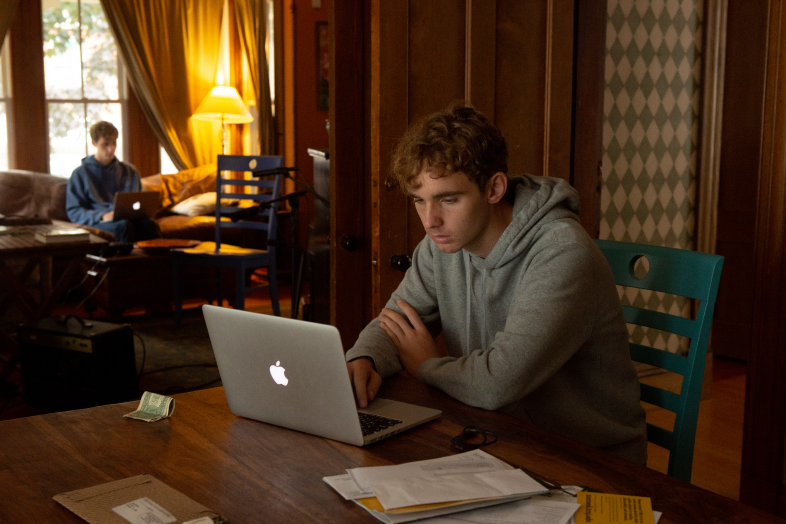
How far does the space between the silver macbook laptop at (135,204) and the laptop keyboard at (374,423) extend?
14.5 feet

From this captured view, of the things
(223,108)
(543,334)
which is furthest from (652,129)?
(223,108)

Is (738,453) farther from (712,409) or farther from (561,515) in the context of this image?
(561,515)

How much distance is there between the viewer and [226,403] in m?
1.48

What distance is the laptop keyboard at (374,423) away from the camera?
127 cm

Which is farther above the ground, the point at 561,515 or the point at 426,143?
the point at 426,143

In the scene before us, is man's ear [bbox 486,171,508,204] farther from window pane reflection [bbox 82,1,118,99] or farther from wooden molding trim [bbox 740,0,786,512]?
window pane reflection [bbox 82,1,118,99]

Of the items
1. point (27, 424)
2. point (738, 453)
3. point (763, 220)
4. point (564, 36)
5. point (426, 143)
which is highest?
point (564, 36)

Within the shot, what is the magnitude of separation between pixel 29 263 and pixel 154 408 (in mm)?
3171

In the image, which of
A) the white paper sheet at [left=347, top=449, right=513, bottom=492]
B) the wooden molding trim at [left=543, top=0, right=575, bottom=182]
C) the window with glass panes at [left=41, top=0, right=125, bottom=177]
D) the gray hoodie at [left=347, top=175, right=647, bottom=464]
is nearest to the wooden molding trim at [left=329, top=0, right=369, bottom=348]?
the wooden molding trim at [left=543, top=0, right=575, bottom=182]

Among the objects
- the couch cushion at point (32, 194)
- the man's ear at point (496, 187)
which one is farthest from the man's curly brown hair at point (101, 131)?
the man's ear at point (496, 187)

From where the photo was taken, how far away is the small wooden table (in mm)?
3582

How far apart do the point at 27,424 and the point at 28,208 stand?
505 cm

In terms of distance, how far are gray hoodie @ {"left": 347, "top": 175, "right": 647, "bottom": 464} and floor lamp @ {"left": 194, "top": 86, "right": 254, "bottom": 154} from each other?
5485mm

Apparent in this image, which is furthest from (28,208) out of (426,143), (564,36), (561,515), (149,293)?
(561,515)
